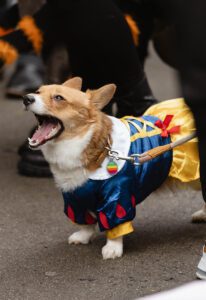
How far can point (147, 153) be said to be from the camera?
273 cm

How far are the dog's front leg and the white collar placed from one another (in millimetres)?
298

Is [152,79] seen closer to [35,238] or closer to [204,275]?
[35,238]

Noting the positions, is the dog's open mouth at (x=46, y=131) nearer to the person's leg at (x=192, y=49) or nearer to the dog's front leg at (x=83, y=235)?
the dog's front leg at (x=83, y=235)

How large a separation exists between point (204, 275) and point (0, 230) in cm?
97

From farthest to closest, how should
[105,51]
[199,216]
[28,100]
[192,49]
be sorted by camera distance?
[105,51]
[199,216]
[28,100]
[192,49]

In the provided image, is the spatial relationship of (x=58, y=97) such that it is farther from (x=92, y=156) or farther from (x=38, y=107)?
(x=92, y=156)

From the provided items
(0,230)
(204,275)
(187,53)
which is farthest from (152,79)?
(187,53)

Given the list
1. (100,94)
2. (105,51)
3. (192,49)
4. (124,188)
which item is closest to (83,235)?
(124,188)

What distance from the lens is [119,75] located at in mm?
3422

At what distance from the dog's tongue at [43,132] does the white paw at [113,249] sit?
18.3 inches

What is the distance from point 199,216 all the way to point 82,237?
0.54m

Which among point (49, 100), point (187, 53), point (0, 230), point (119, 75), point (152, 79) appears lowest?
point (152, 79)

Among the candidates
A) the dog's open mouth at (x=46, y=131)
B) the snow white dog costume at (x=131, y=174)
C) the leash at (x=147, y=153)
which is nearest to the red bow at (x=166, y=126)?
the snow white dog costume at (x=131, y=174)

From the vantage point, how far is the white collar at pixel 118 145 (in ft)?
8.96
